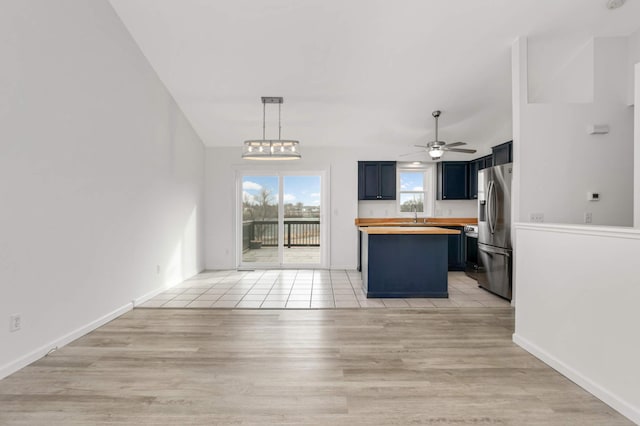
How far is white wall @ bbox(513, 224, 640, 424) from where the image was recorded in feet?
5.98

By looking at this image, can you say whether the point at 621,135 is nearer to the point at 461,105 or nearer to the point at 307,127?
the point at 461,105

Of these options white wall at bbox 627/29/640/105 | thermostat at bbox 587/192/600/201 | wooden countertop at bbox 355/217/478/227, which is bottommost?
wooden countertop at bbox 355/217/478/227

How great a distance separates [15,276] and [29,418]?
3.37 feet

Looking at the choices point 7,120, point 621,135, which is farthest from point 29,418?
point 621,135

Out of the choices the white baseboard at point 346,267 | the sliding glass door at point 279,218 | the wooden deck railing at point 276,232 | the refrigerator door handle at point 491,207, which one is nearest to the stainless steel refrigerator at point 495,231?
the refrigerator door handle at point 491,207

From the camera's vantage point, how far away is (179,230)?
16.3ft

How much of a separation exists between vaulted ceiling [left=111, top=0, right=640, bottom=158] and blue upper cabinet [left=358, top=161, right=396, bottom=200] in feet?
3.16

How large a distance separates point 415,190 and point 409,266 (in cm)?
270

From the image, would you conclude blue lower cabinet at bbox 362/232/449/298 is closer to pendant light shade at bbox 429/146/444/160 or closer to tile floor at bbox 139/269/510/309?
tile floor at bbox 139/269/510/309

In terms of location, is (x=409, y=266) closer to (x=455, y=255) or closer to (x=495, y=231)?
(x=495, y=231)

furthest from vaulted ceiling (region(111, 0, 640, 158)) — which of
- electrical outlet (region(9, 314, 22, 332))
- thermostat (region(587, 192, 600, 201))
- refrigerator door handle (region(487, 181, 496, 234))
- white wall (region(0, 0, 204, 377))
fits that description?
electrical outlet (region(9, 314, 22, 332))

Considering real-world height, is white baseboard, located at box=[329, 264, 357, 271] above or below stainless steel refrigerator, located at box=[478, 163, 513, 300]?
below

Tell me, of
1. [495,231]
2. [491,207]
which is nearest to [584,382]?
[495,231]

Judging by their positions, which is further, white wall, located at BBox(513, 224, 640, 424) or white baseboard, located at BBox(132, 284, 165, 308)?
white baseboard, located at BBox(132, 284, 165, 308)
